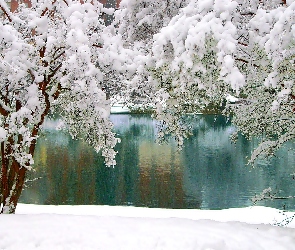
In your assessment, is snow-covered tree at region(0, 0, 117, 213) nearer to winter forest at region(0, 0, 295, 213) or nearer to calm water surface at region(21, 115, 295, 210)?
winter forest at region(0, 0, 295, 213)

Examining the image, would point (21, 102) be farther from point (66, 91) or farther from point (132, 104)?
point (132, 104)

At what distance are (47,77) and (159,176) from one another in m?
12.0

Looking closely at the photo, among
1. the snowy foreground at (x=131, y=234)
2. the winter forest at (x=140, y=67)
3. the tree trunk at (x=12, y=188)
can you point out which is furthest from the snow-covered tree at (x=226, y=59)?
the tree trunk at (x=12, y=188)

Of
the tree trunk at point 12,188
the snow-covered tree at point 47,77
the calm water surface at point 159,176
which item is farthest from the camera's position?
the calm water surface at point 159,176

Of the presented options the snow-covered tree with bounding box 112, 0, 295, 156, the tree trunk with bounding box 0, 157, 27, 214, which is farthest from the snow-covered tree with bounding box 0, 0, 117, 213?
the snow-covered tree with bounding box 112, 0, 295, 156

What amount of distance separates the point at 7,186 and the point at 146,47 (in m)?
3.73

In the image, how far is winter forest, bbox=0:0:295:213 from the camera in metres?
5.32

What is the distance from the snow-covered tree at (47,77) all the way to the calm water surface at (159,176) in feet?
15.8

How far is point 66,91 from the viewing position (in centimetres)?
787

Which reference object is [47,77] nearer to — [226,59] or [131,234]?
[131,234]

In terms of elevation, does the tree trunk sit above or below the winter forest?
below

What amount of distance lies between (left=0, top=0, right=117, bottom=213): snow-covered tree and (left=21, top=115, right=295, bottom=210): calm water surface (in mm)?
4806

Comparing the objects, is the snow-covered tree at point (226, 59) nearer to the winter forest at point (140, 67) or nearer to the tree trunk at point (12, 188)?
the winter forest at point (140, 67)

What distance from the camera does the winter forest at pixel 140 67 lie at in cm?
532
